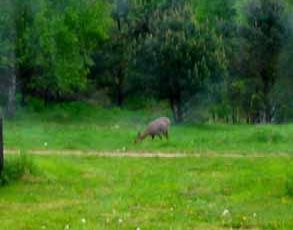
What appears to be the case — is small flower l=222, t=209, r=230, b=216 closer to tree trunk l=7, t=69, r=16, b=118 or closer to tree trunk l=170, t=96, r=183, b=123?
tree trunk l=170, t=96, r=183, b=123

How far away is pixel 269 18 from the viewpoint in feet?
146

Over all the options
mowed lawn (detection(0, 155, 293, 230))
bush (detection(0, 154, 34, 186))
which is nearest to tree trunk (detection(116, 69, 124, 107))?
mowed lawn (detection(0, 155, 293, 230))

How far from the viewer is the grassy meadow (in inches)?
517

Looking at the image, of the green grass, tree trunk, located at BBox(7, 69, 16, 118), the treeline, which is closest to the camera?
the green grass

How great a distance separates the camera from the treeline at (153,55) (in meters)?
38.1

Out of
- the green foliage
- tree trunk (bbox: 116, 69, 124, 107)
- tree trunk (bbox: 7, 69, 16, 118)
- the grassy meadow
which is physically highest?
the grassy meadow

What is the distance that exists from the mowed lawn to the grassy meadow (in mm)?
17

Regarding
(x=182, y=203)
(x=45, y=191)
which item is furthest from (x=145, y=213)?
(x=45, y=191)

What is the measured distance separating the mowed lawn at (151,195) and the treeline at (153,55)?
15.7m

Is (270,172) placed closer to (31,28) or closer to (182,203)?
(182,203)

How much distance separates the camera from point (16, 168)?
18062mm

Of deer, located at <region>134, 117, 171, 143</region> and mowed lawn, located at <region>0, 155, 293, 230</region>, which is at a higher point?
mowed lawn, located at <region>0, 155, 293, 230</region>

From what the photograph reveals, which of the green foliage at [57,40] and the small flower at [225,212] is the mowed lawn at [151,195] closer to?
the small flower at [225,212]

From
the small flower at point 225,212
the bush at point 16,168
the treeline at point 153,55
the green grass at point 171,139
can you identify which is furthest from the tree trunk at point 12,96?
the small flower at point 225,212
